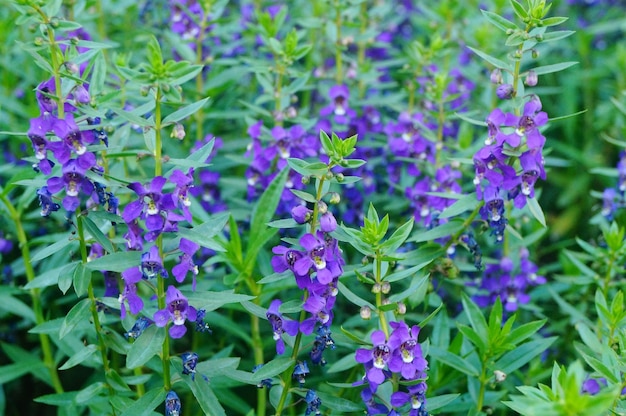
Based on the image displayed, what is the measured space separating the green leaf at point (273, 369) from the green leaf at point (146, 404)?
17.3 inches

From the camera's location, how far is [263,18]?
4.80m

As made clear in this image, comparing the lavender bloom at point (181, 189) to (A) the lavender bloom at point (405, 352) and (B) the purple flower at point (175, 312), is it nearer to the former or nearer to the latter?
(B) the purple flower at point (175, 312)

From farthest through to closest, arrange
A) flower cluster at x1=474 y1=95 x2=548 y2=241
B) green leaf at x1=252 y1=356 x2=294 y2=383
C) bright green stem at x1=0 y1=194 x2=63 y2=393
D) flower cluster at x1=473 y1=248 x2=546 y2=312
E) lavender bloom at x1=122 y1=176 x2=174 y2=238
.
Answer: flower cluster at x1=473 y1=248 x2=546 y2=312 < bright green stem at x1=0 y1=194 x2=63 y2=393 < flower cluster at x1=474 y1=95 x2=548 y2=241 < green leaf at x1=252 y1=356 x2=294 y2=383 < lavender bloom at x1=122 y1=176 x2=174 y2=238

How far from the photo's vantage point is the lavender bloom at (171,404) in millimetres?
3150

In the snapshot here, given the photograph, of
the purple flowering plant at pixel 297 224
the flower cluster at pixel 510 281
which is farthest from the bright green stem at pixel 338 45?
the flower cluster at pixel 510 281

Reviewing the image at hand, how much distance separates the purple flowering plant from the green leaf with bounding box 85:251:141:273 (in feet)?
0.05

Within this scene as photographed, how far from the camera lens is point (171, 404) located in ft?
10.4

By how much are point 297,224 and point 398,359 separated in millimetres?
673

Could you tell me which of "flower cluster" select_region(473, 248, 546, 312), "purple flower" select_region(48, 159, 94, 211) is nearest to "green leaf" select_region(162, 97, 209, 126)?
"purple flower" select_region(48, 159, 94, 211)

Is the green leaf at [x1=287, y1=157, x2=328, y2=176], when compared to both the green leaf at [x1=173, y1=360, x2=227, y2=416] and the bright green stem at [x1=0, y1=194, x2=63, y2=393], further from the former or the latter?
the bright green stem at [x1=0, y1=194, x2=63, y2=393]

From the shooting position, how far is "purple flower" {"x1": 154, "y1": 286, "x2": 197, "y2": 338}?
294cm

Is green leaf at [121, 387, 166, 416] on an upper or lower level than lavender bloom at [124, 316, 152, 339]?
lower

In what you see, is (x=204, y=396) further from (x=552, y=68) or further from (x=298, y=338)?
(x=552, y=68)

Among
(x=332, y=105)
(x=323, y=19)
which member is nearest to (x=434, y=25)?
(x=323, y=19)
